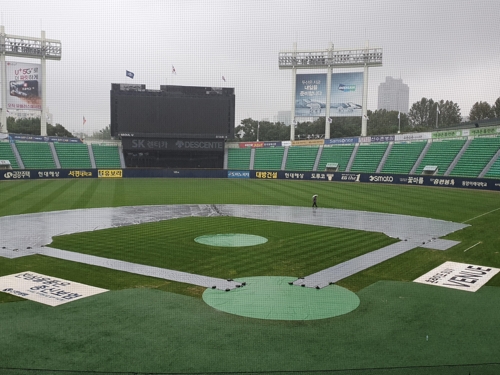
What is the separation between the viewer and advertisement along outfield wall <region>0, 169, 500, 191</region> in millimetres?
42469

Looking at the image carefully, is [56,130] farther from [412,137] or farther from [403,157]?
[412,137]

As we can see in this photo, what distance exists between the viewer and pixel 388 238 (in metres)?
17.3

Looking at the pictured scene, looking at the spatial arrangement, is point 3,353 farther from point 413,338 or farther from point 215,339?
point 413,338

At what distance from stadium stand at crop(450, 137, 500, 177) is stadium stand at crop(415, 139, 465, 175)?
45.3 inches

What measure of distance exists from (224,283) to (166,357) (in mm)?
4346

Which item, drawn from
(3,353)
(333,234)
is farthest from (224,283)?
(333,234)

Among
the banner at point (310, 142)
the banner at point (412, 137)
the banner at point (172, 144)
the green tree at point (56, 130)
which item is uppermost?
the green tree at point (56, 130)

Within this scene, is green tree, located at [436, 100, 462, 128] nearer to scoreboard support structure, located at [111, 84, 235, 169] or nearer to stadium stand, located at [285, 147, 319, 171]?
stadium stand, located at [285, 147, 319, 171]

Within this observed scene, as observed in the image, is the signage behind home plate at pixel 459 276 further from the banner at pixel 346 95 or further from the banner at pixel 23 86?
the banner at pixel 23 86

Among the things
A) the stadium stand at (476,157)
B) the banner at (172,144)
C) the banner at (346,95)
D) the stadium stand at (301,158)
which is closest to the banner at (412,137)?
the stadium stand at (476,157)

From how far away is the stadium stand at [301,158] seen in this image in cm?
5944

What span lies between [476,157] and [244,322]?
44.9m

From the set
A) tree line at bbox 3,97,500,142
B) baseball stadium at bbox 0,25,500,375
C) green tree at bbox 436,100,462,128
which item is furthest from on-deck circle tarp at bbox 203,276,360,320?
green tree at bbox 436,100,462,128

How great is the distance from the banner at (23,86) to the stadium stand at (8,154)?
488 centimetres
